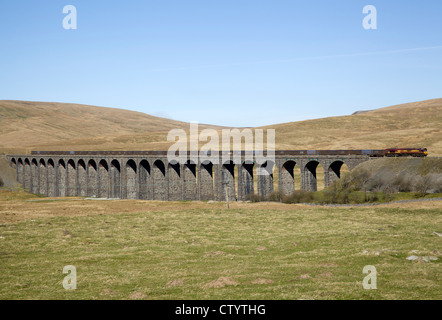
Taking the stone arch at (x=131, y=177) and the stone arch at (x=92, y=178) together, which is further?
the stone arch at (x=92, y=178)

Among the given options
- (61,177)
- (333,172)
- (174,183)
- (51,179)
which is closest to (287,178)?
(333,172)

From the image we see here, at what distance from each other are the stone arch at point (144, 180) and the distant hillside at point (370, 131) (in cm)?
5152

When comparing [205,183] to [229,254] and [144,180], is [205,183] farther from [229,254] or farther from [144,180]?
[229,254]

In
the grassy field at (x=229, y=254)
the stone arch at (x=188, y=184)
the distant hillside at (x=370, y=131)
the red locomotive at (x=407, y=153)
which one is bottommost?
the grassy field at (x=229, y=254)

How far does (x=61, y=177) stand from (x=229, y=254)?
82.6 m

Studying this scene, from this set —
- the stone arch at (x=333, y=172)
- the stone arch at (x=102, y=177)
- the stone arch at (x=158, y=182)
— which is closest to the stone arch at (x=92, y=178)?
the stone arch at (x=102, y=177)

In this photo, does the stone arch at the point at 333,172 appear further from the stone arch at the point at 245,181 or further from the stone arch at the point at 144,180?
the stone arch at the point at 144,180

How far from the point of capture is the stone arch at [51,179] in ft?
331

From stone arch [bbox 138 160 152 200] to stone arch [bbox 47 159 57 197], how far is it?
29936 millimetres

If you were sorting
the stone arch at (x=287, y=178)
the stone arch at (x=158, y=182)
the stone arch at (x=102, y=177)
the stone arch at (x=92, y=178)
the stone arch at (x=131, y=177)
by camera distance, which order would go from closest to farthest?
the stone arch at (x=287, y=178), the stone arch at (x=158, y=182), the stone arch at (x=131, y=177), the stone arch at (x=102, y=177), the stone arch at (x=92, y=178)

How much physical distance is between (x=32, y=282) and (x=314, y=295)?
13637 millimetres

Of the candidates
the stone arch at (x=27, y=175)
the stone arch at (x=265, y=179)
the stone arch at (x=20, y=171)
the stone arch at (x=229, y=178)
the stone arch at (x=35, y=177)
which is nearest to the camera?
the stone arch at (x=265, y=179)

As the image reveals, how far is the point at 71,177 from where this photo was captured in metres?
97.6
